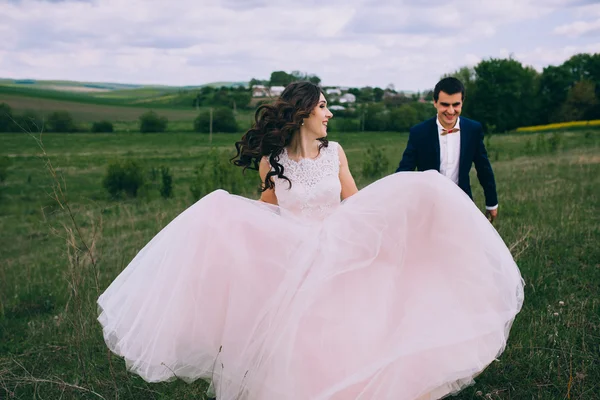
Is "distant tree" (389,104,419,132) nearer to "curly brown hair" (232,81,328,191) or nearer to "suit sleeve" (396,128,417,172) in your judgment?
"suit sleeve" (396,128,417,172)

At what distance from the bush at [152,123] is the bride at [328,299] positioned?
51488mm

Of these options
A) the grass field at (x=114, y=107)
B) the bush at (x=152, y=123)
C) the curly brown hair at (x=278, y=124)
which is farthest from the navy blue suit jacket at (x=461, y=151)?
the bush at (x=152, y=123)

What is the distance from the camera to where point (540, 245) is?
671cm

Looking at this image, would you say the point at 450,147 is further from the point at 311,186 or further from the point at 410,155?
the point at 311,186

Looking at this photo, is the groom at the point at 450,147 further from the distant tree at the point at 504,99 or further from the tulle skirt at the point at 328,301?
the distant tree at the point at 504,99

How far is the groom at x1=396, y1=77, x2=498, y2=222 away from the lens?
198 inches

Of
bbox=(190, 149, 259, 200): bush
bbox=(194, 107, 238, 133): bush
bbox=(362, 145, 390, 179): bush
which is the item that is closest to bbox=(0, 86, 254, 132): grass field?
bbox=(194, 107, 238, 133): bush

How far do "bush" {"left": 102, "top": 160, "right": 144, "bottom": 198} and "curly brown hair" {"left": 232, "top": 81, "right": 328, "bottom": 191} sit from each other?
68.2ft

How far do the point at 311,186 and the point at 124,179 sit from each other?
21.6 meters

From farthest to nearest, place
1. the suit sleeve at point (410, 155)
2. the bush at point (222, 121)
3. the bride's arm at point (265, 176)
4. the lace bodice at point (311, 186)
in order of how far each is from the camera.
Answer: the bush at point (222, 121) < the suit sleeve at point (410, 155) < the bride's arm at point (265, 176) < the lace bodice at point (311, 186)

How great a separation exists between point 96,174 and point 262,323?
30604mm

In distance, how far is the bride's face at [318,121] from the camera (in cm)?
434

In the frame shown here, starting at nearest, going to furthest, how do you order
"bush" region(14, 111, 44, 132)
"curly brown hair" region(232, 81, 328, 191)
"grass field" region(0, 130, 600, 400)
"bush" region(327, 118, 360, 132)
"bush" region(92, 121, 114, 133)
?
"bush" region(14, 111, 44, 132)
"grass field" region(0, 130, 600, 400)
"curly brown hair" region(232, 81, 328, 191)
"bush" region(327, 118, 360, 132)
"bush" region(92, 121, 114, 133)

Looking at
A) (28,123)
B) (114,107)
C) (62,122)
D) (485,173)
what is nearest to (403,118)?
(62,122)
